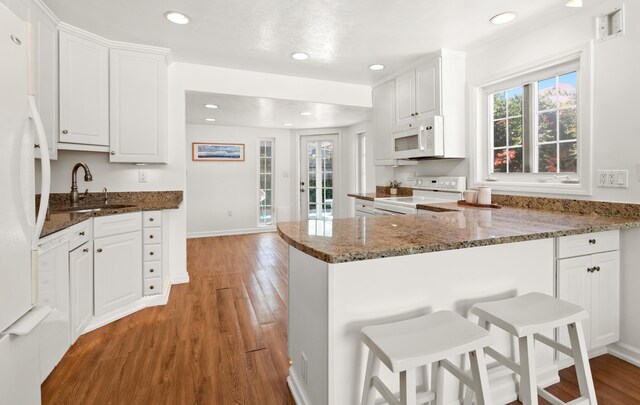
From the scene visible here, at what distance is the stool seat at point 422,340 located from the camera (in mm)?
1004

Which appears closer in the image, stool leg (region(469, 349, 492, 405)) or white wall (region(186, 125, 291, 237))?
stool leg (region(469, 349, 492, 405))

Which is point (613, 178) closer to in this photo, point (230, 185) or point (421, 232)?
point (421, 232)

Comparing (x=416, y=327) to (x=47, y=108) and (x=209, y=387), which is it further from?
(x=47, y=108)

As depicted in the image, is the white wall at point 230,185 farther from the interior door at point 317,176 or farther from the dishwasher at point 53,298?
the dishwasher at point 53,298

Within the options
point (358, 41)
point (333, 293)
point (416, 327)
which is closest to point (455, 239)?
point (416, 327)

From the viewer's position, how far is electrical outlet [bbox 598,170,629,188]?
2037 mm

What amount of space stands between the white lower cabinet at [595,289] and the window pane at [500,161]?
3.87 feet

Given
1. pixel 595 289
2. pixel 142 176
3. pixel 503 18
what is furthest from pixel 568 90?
pixel 142 176

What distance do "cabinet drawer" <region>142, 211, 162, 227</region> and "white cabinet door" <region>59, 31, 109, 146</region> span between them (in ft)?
2.42

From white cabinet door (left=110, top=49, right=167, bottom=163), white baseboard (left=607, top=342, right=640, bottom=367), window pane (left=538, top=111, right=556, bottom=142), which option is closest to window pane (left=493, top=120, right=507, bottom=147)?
window pane (left=538, top=111, right=556, bottom=142)

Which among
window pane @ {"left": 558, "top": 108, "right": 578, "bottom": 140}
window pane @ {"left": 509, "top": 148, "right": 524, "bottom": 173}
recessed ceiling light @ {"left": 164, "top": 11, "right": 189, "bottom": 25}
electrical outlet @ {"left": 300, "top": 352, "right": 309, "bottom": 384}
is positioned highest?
recessed ceiling light @ {"left": 164, "top": 11, "right": 189, "bottom": 25}

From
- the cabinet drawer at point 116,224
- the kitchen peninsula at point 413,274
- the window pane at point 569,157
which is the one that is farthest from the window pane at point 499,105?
the cabinet drawer at point 116,224

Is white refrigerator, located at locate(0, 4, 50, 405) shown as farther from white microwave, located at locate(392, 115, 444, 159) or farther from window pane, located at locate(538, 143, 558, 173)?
window pane, located at locate(538, 143, 558, 173)

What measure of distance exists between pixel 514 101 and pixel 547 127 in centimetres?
39
